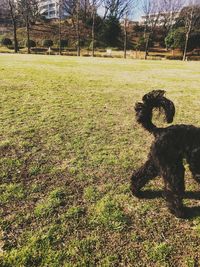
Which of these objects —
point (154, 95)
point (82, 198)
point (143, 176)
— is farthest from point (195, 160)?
point (82, 198)

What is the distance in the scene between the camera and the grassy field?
3.37 metres

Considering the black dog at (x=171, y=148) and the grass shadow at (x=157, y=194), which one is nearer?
the black dog at (x=171, y=148)

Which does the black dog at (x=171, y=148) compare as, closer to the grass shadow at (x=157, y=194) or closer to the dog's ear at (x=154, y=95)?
the dog's ear at (x=154, y=95)

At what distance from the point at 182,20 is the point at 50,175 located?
59048 millimetres

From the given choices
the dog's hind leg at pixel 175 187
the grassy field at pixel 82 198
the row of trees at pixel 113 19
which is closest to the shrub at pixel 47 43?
the row of trees at pixel 113 19

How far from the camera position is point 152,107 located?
3.99m

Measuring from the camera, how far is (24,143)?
20.7 feet

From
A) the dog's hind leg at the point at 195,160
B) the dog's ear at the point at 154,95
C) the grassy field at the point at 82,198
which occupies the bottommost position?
the grassy field at the point at 82,198

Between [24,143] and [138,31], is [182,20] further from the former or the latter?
[24,143]

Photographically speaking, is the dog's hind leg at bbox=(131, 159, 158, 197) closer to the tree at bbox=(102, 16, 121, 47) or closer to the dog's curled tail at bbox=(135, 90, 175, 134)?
the dog's curled tail at bbox=(135, 90, 175, 134)

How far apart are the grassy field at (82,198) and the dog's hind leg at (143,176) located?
0.51ft

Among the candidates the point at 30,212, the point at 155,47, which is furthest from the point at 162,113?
the point at 155,47

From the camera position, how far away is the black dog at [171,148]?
12.3ft

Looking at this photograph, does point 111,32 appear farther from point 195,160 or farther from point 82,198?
point 195,160
